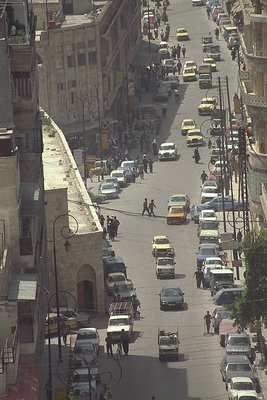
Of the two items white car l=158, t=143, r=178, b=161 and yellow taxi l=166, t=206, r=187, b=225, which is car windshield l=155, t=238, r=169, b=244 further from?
white car l=158, t=143, r=178, b=161

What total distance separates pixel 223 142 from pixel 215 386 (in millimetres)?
62825

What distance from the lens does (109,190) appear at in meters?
183

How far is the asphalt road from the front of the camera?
127000 millimetres

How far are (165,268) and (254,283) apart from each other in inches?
911

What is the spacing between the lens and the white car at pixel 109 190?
182625mm

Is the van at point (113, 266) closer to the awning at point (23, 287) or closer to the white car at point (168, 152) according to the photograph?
the white car at point (168, 152)

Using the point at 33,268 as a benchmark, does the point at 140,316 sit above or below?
below

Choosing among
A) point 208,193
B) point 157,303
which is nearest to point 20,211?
point 157,303

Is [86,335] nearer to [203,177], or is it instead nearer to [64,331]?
[64,331]

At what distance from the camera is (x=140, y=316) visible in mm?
144500

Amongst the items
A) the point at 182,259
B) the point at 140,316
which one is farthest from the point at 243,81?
A: the point at 140,316

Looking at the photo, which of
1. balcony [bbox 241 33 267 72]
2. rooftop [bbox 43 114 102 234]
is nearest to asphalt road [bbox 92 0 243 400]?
rooftop [bbox 43 114 102 234]

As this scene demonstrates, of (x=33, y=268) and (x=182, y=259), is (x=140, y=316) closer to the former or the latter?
(x=182, y=259)

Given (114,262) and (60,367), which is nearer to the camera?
(60,367)
